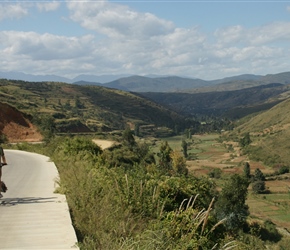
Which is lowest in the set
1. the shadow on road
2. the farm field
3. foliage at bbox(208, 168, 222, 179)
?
the farm field

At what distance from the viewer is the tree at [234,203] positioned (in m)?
50.1

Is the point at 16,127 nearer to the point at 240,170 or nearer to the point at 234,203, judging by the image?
the point at 234,203

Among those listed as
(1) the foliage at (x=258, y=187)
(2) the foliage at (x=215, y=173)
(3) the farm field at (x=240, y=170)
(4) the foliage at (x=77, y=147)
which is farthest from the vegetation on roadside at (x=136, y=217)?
(2) the foliage at (x=215, y=173)

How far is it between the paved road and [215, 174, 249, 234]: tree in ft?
136

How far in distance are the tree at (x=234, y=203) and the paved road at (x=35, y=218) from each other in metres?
41.4

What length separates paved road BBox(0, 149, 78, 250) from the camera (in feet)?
20.8

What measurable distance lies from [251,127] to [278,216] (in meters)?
119

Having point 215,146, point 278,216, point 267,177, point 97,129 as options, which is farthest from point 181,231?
point 215,146

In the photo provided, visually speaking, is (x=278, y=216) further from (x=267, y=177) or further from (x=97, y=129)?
(x=97, y=129)

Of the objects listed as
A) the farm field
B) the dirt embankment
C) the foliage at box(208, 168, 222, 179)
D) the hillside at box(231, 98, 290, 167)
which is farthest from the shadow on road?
the hillside at box(231, 98, 290, 167)

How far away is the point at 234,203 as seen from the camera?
52750 mm

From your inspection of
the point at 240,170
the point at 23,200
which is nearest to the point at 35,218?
the point at 23,200

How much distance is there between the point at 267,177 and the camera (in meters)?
95.3

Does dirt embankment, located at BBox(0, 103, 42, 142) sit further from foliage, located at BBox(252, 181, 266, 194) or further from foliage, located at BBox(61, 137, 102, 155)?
foliage, located at BBox(252, 181, 266, 194)
